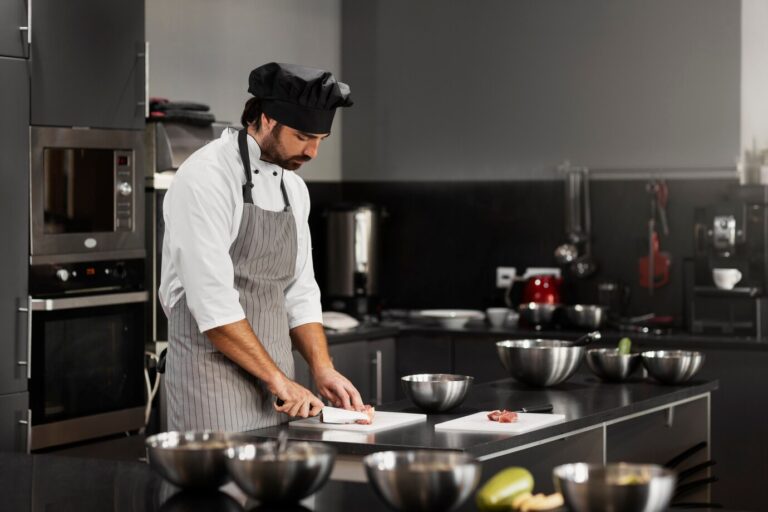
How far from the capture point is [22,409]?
407 centimetres

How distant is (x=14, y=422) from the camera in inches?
159

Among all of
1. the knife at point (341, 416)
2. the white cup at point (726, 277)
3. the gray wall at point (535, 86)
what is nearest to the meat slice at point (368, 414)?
the knife at point (341, 416)

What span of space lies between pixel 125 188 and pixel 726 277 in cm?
247

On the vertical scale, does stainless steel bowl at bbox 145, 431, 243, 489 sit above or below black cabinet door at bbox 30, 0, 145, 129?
below

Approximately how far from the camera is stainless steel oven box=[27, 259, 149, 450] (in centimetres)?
412

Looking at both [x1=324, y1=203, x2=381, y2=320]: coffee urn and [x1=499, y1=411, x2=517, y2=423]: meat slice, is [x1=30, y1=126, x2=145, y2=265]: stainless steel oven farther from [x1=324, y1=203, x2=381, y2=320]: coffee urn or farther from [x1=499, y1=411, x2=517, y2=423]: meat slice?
[x1=499, y1=411, x2=517, y2=423]: meat slice

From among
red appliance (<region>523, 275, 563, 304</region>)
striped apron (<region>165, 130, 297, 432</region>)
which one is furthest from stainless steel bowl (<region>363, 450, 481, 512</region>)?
red appliance (<region>523, 275, 563, 304</region>)

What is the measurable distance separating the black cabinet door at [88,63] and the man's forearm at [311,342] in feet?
4.63

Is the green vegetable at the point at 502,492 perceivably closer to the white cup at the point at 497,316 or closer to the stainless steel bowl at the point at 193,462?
the stainless steel bowl at the point at 193,462

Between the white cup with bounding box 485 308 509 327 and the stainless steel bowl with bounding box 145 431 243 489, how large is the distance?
357cm

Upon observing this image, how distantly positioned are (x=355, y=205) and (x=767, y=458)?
Answer: 2.19 meters

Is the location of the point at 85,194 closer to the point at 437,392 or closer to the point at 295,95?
the point at 295,95

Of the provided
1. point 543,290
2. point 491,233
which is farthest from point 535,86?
point 543,290

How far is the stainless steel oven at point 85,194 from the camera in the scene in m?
4.13
